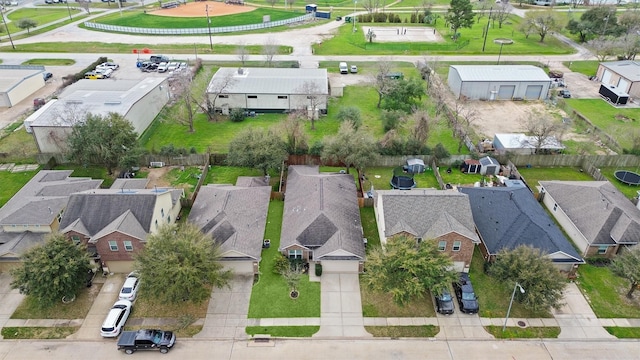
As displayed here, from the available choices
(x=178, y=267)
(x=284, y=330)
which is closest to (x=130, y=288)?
(x=178, y=267)

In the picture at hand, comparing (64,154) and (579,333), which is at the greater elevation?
(64,154)

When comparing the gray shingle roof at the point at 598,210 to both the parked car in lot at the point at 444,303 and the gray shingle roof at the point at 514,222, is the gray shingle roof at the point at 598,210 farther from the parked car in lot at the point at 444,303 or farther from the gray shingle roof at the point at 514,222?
the parked car in lot at the point at 444,303

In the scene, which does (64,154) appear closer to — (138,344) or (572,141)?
(138,344)

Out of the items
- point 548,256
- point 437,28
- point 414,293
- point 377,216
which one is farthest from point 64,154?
point 437,28

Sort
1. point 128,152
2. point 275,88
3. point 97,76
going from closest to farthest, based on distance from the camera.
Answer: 1. point 128,152
2. point 275,88
3. point 97,76

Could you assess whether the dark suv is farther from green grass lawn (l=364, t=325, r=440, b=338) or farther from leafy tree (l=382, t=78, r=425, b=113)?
leafy tree (l=382, t=78, r=425, b=113)

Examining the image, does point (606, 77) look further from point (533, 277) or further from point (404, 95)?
point (533, 277)

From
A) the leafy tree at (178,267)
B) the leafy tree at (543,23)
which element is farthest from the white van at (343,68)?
the leafy tree at (178,267)
